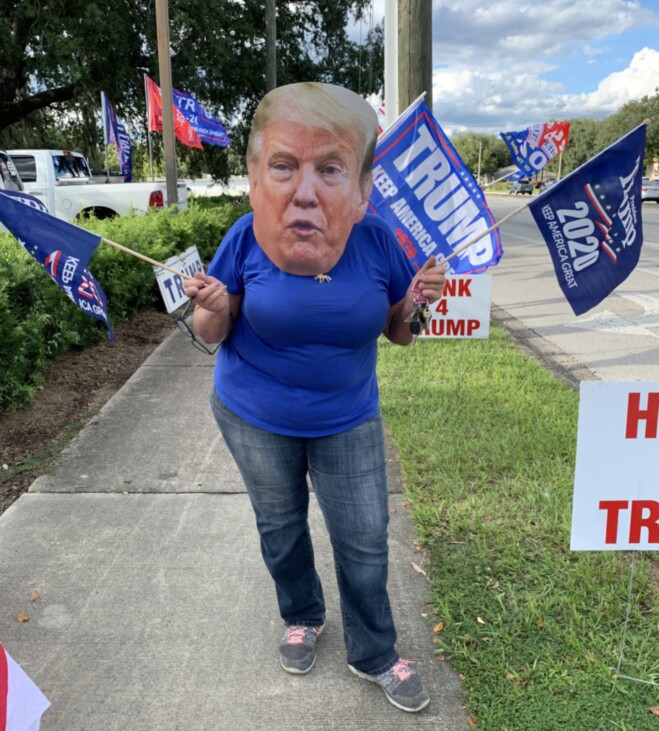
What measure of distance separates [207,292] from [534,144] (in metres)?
12.8

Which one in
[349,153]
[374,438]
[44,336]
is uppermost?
[349,153]

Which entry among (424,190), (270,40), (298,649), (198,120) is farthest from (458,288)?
(270,40)

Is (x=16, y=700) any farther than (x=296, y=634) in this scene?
No

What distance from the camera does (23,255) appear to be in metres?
5.23

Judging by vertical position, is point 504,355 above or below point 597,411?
below

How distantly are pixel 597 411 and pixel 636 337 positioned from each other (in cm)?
592

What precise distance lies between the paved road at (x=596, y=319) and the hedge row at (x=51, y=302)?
14.3 feet

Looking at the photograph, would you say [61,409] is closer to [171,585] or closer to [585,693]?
[171,585]

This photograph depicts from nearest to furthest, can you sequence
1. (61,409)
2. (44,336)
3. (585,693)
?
(585,693) → (61,409) → (44,336)

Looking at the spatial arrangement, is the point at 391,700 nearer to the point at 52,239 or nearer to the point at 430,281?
the point at 430,281

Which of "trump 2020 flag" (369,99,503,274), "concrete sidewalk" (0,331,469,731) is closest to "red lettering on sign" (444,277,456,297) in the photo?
"trump 2020 flag" (369,99,503,274)

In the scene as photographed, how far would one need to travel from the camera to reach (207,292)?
2020mm

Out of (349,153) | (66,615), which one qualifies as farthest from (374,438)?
(66,615)

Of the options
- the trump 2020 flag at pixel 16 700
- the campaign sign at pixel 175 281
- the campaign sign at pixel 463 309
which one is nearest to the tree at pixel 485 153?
the campaign sign at pixel 463 309
